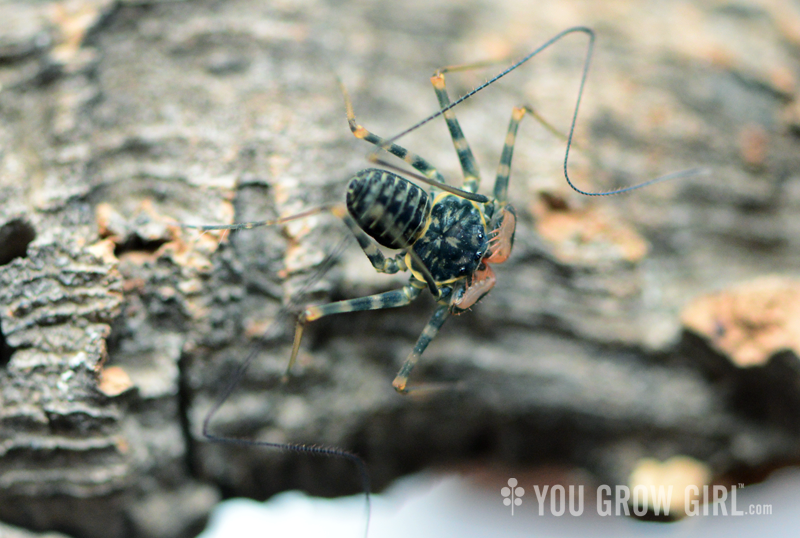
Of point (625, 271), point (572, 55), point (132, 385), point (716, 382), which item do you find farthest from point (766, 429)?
point (132, 385)

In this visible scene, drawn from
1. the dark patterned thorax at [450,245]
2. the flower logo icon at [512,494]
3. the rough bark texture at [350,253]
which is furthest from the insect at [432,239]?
the flower logo icon at [512,494]

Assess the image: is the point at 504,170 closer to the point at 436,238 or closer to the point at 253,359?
the point at 436,238

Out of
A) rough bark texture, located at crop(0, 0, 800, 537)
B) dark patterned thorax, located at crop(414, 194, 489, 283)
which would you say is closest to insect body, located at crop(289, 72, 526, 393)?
dark patterned thorax, located at crop(414, 194, 489, 283)

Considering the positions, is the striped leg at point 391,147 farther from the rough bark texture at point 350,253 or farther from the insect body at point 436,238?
the rough bark texture at point 350,253

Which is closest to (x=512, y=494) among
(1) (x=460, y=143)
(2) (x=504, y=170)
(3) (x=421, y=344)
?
(3) (x=421, y=344)

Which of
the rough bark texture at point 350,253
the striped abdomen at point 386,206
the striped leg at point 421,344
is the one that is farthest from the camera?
the striped leg at point 421,344

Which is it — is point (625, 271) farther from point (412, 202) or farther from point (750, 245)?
point (412, 202)
